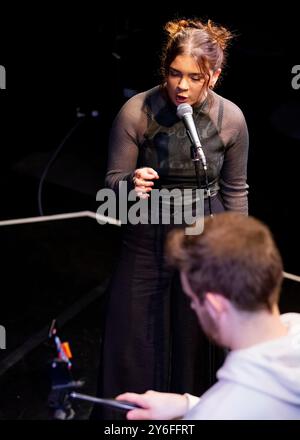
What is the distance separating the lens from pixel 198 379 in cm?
307

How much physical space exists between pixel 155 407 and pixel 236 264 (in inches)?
21.5

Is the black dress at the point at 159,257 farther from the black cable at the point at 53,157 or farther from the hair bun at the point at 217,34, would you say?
the black cable at the point at 53,157

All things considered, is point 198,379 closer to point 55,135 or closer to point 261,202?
point 261,202

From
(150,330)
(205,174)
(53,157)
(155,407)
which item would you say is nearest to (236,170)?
(205,174)

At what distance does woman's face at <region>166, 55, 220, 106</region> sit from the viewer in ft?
8.47

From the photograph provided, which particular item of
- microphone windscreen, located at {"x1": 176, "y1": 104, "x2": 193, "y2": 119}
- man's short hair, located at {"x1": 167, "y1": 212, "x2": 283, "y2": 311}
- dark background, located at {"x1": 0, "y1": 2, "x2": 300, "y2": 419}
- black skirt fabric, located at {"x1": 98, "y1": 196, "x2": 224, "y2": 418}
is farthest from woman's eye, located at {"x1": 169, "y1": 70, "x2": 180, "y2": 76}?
dark background, located at {"x1": 0, "y1": 2, "x2": 300, "y2": 419}

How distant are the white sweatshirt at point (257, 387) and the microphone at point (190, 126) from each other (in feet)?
3.00

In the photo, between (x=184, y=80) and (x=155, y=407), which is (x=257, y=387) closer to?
(x=155, y=407)

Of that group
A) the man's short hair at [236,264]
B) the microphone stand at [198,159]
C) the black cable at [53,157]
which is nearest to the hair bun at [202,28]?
the microphone stand at [198,159]

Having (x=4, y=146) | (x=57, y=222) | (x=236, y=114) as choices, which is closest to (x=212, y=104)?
(x=236, y=114)

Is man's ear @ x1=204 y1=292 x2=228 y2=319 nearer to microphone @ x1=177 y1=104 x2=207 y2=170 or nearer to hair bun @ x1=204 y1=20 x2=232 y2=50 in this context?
microphone @ x1=177 y1=104 x2=207 y2=170

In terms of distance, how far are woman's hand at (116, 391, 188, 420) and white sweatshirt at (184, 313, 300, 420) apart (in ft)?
0.82

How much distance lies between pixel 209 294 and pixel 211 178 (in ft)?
3.77

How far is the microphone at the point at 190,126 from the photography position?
2.48 m
